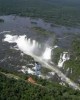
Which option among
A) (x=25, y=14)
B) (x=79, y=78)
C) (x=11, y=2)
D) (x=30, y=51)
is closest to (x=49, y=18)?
(x=25, y=14)

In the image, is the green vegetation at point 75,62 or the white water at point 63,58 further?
the white water at point 63,58

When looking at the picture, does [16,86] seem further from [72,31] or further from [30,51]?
[72,31]

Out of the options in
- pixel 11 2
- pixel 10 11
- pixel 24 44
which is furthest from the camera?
pixel 11 2

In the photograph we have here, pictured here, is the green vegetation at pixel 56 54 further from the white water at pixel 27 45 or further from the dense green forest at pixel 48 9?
the dense green forest at pixel 48 9

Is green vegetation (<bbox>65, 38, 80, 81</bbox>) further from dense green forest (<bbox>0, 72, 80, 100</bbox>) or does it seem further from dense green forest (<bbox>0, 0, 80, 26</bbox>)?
dense green forest (<bbox>0, 0, 80, 26</bbox>)

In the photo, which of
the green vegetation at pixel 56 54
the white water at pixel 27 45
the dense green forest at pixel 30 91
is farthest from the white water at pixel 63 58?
the dense green forest at pixel 30 91
